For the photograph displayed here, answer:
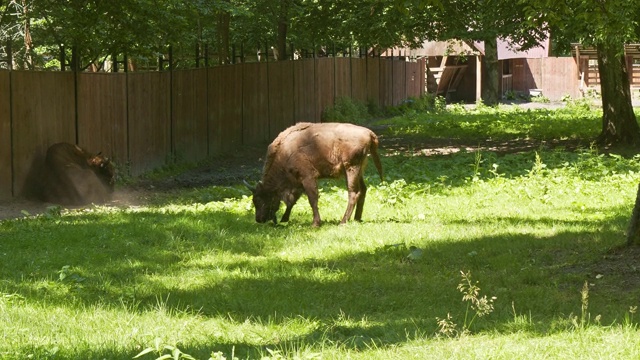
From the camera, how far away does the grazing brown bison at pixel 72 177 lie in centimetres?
1817

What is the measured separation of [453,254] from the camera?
10.5 metres

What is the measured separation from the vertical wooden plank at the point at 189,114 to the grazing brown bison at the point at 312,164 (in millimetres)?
10171

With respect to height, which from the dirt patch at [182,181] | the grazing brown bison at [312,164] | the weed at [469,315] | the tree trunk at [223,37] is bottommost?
the dirt patch at [182,181]

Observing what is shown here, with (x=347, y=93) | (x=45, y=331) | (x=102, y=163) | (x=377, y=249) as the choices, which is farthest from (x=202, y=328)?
(x=347, y=93)

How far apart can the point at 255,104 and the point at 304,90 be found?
4.22 m

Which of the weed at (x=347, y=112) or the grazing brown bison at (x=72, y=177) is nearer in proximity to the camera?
the grazing brown bison at (x=72, y=177)

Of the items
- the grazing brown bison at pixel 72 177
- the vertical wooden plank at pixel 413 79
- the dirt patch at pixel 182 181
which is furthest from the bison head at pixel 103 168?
the vertical wooden plank at pixel 413 79

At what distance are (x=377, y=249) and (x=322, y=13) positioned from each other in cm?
1733

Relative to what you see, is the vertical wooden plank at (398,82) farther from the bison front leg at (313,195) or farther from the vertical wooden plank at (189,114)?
the bison front leg at (313,195)

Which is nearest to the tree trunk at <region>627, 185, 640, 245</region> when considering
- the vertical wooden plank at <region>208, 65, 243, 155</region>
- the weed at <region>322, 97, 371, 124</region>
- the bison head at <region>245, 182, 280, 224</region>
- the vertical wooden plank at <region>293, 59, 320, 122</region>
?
the bison head at <region>245, 182, 280, 224</region>

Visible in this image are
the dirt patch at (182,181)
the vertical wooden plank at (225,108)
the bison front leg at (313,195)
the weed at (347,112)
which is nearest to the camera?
the bison front leg at (313,195)

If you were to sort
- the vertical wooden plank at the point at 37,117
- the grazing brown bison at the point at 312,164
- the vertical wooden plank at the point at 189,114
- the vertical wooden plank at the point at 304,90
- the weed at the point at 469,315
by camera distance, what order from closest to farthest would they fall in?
the weed at the point at 469,315 → the grazing brown bison at the point at 312,164 → the vertical wooden plank at the point at 37,117 → the vertical wooden plank at the point at 189,114 → the vertical wooden plank at the point at 304,90

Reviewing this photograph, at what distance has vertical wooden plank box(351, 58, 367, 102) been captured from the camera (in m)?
38.4

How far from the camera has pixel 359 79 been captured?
3919cm
